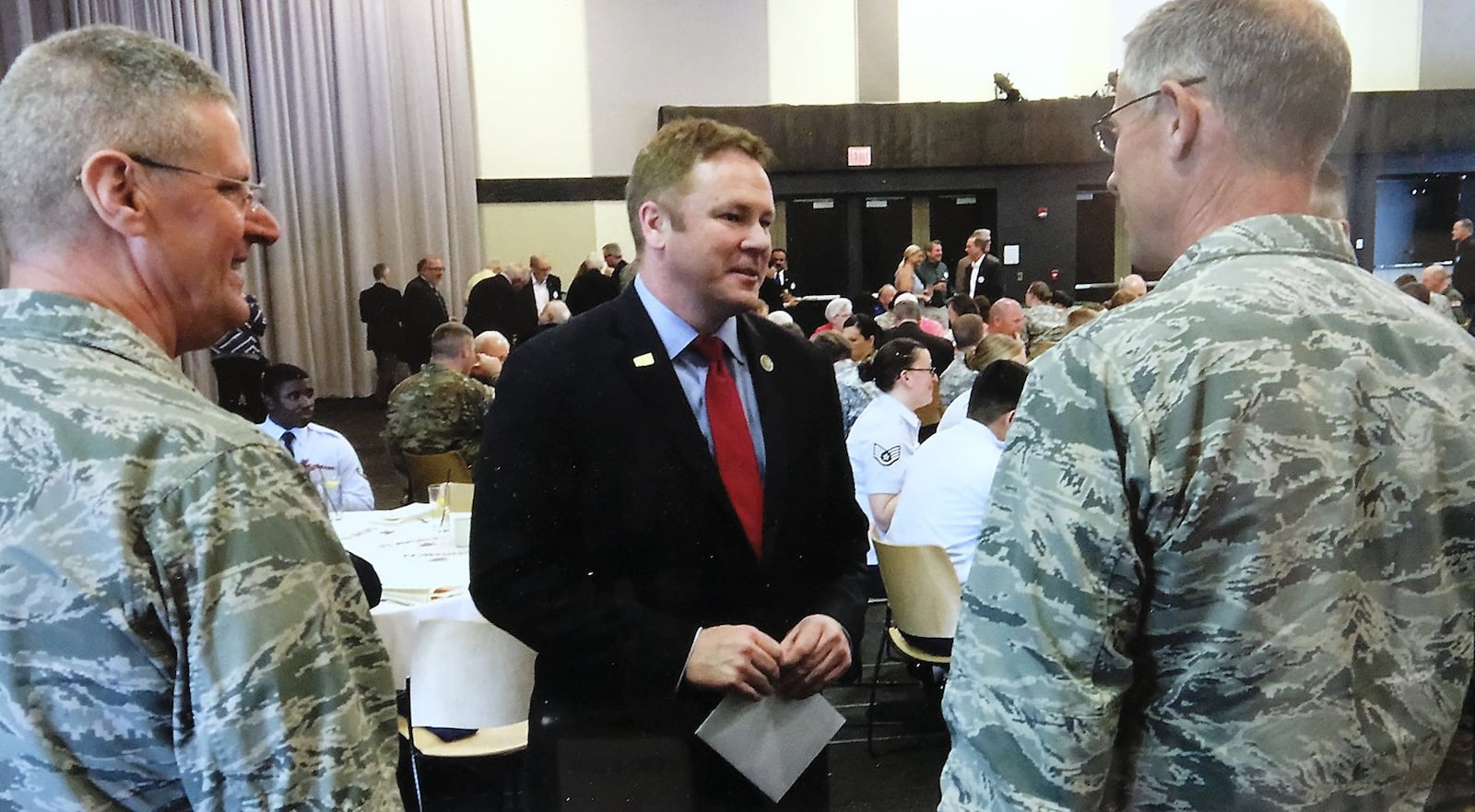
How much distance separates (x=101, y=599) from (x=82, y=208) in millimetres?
354

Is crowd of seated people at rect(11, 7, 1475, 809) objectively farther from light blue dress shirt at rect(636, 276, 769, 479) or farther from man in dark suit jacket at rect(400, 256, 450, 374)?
man in dark suit jacket at rect(400, 256, 450, 374)

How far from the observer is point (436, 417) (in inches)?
194

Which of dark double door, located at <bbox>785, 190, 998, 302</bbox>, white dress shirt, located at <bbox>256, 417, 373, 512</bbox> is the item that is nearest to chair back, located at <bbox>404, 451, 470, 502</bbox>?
white dress shirt, located at <bbox>256, 417, 373, 512</bbox>

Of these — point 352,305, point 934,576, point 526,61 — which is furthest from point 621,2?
point 934,576

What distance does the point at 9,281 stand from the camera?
3.18 feet

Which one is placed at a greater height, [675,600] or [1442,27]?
[1442,27]

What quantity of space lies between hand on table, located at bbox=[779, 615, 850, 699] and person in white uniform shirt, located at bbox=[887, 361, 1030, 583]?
1.95 m

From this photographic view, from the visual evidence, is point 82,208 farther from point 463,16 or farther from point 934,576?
point 463,16

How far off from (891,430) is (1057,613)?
345cm

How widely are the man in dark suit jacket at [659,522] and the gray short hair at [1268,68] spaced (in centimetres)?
77

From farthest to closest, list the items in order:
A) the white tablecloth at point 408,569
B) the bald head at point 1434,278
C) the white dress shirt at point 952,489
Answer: the bald head at point 1434,278
the white dress shirt at point 952,489
the white tablecloth at point 408,569

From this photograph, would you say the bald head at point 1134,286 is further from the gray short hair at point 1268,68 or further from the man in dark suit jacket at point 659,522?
the gray short hair at point 1268,68

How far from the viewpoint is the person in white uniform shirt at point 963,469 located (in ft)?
11.7

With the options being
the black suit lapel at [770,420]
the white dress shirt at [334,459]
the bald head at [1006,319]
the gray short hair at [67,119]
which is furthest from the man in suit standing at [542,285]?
the gray short hair at [67,119]
